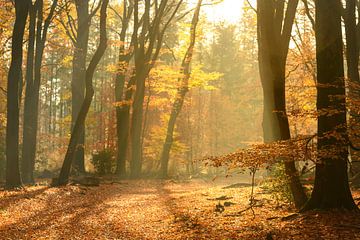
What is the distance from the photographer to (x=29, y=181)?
1900 cm

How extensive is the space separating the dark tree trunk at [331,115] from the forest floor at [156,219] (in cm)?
32

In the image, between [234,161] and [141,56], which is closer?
[234,161]

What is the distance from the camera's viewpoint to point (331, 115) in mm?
7086

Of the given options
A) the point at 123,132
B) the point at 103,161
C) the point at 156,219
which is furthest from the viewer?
the point at 103,161

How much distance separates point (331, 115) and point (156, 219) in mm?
4675

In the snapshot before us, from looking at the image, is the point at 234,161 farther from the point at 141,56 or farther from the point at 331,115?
the point at 141,56

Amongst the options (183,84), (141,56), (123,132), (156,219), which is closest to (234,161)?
(156,219)

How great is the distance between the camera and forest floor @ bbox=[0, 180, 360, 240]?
264 inches

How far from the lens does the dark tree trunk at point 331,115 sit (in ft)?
23.5

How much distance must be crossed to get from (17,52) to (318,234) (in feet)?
39.9

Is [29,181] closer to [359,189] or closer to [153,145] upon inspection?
[153,145]

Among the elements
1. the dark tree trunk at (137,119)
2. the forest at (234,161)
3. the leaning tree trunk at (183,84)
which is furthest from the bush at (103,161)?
the leaning tree trunk at (183,84)

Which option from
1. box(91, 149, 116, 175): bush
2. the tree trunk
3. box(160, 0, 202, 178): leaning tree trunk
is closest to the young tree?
the tree trunk

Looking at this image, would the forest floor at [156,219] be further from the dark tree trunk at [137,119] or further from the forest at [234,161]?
the dark tree trunk at [137,119]
